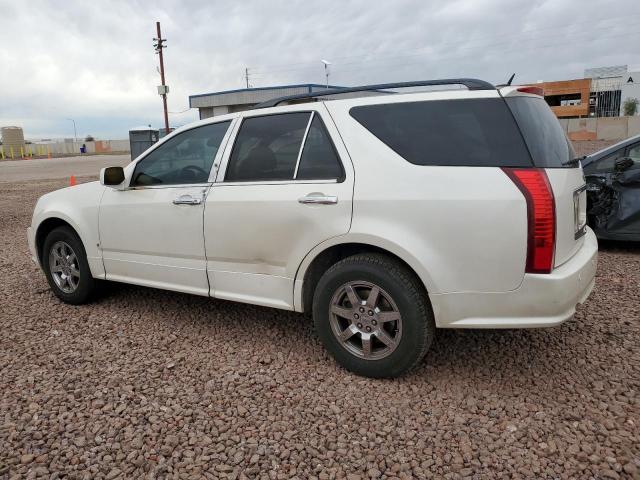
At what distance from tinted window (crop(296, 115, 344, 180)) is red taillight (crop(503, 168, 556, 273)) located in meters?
1.09

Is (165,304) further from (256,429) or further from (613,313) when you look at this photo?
(613,313)

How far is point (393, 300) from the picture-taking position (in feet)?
10.1

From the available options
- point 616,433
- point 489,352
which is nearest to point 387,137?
point 489,352

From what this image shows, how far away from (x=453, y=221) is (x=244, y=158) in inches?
65.2

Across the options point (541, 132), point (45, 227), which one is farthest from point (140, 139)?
point (541, 132)

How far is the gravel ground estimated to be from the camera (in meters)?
2.55

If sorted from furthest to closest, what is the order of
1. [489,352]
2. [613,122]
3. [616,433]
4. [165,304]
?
[613,122] → [165,304] → [489,352] → [616,433]

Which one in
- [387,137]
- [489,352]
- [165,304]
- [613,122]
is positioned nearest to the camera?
[387,137]

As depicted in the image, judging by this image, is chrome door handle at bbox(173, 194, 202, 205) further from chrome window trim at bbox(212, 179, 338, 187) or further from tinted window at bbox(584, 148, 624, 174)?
tinted window at bbox(584, 148, 624, 174)

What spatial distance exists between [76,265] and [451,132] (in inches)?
144

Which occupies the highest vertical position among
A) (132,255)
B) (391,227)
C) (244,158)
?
(244,158)

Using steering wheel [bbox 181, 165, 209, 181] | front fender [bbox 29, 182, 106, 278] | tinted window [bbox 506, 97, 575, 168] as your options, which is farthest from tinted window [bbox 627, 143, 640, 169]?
front fender [bbox 29, 182, 106, 278]

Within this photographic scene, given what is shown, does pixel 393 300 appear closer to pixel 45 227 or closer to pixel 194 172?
pixel 194 172

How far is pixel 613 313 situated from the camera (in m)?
4.36
